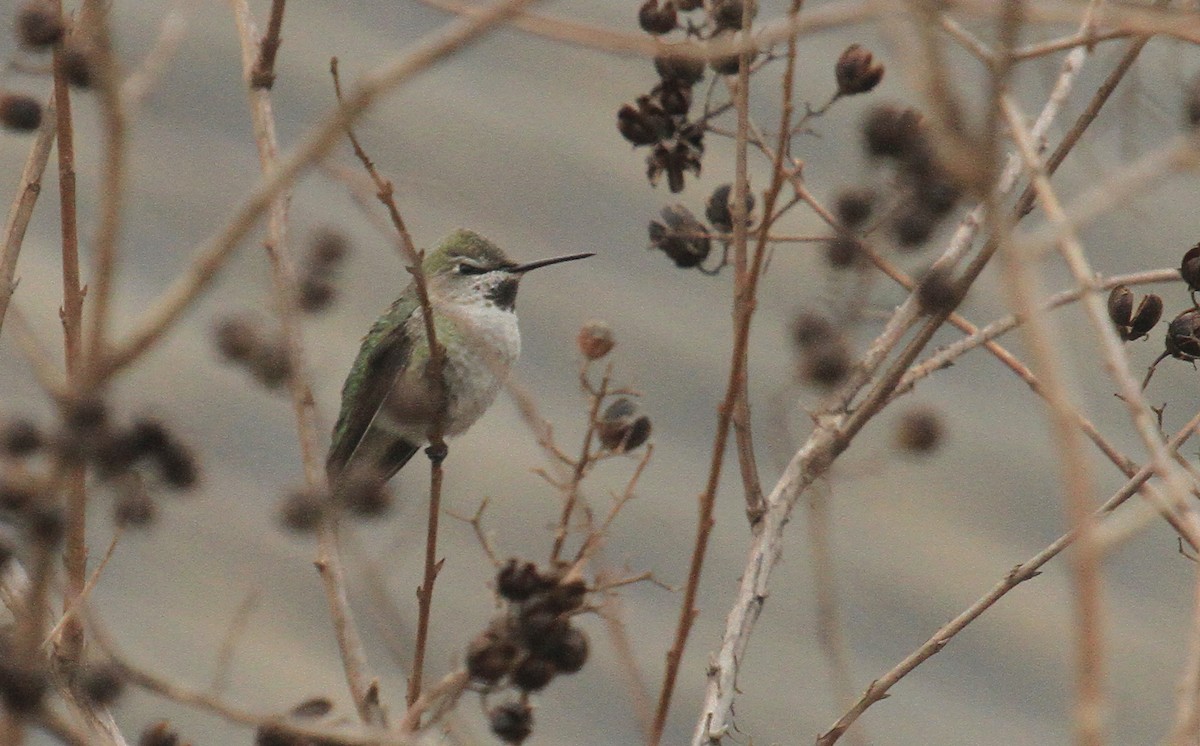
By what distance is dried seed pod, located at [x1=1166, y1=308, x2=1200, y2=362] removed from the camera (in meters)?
1.80

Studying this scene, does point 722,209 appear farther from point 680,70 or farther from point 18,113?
point 18,113

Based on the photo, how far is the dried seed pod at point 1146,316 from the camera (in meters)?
1.88

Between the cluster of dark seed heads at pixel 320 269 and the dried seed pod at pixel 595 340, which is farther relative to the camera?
the dried seed pod at pixel 595 340

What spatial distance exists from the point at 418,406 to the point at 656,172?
0.48 meters

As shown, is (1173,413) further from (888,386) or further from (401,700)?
(888,386)

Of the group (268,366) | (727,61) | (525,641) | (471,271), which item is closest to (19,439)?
(268,366)

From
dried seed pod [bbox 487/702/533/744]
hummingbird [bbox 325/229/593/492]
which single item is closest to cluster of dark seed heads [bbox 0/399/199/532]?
dried seed pod [bbox 487/702/533/744]

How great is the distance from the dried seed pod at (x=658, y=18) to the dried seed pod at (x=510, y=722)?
91cm

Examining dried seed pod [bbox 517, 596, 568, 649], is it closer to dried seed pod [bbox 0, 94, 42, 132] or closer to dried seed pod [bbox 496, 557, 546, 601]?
dried seed pod [bbox 496, 557, 546, 601]

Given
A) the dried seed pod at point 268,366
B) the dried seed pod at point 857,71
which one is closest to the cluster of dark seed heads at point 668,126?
the dried seed pod at point 857,71

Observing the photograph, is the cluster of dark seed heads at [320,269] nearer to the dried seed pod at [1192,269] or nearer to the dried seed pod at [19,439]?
the dried seed pod at [19,439]

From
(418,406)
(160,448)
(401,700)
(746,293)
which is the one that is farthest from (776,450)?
(401,700)

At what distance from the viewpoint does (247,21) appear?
74.5 inches

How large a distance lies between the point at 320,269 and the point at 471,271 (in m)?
2.18
